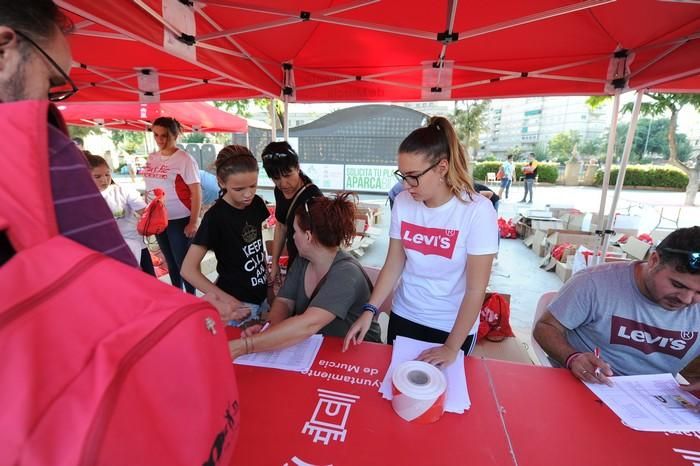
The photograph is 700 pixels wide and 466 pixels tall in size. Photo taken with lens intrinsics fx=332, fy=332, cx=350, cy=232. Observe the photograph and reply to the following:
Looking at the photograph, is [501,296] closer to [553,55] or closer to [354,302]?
[354,302]

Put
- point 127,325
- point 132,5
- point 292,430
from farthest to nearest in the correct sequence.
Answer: point 132,5, point 292,430, point 127,325

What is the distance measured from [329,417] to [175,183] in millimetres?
2616

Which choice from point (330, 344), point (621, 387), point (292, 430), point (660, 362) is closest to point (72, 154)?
point (292, 430)

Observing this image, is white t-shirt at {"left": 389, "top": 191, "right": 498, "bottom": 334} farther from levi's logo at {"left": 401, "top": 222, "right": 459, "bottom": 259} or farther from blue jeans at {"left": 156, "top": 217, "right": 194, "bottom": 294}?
blue jeans at {"left": 156, "top": 217, "right": 194, "bottom": 294}

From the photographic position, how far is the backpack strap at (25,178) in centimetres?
40

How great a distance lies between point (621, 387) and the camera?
1.08 metres

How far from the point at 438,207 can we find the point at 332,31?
6.88 feet

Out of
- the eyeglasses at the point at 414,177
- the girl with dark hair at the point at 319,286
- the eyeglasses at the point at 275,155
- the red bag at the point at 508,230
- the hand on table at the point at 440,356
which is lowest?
the red bag at the point at 508,230

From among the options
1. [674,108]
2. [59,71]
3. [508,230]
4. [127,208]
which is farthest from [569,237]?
[674,108]

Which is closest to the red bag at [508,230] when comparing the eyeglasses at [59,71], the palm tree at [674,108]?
the palm tree at [674,108]

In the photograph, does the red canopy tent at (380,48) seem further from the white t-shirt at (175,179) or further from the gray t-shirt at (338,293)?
the gray t-shirt at (338,293)

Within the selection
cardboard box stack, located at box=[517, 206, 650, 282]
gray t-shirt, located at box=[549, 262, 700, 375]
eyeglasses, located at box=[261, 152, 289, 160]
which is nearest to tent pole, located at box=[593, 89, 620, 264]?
cardboard box stack, located at box=[517, 206, 650, 282]

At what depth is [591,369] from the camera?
1111 millimetres

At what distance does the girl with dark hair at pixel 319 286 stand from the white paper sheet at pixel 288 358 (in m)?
0.02
